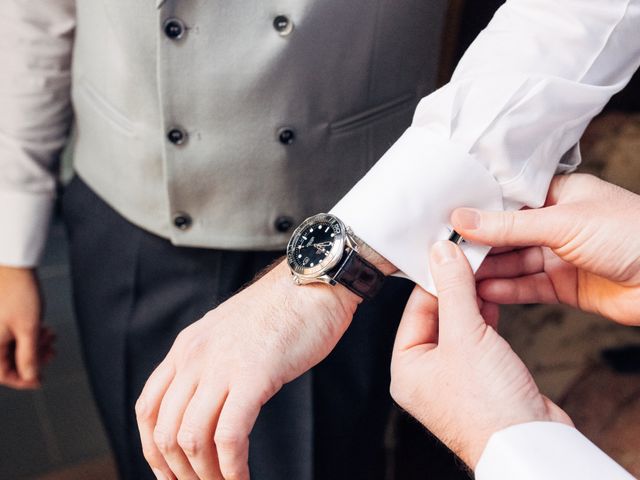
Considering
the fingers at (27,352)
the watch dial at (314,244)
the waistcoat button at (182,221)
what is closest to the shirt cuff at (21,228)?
the fingers at (27,352)

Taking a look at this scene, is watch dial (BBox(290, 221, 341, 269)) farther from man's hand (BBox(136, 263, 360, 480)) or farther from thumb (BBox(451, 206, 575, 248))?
thumb (BBox(451, 206, 575, 248))

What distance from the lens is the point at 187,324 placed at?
99 centimetres

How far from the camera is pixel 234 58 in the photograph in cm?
77

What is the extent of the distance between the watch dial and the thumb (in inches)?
5.3

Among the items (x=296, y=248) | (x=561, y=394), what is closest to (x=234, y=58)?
(x=296, y=248)

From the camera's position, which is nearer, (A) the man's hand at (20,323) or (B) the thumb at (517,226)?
(B) the thumb at (517,226)

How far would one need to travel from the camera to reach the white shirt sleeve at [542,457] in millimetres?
600

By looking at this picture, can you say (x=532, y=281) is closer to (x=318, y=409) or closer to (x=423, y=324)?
(x=423, y=324)

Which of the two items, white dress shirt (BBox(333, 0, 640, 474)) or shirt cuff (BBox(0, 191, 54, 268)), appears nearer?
white dress shirt (BBox(333, 0, 640, 474))

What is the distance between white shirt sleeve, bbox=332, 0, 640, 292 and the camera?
0.68 meters

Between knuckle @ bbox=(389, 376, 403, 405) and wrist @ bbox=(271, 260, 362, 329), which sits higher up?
wrist @ bbox=(271, 260, 362, 329)

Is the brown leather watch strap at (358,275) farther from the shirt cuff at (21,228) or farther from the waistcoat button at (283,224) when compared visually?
the shirt cuff at (21,228)

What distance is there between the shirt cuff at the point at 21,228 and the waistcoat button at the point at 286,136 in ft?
1.43


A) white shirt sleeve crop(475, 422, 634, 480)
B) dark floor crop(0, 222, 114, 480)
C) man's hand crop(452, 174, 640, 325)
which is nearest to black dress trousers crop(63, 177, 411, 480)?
man's hand crop(452, 174, 640, 325)
